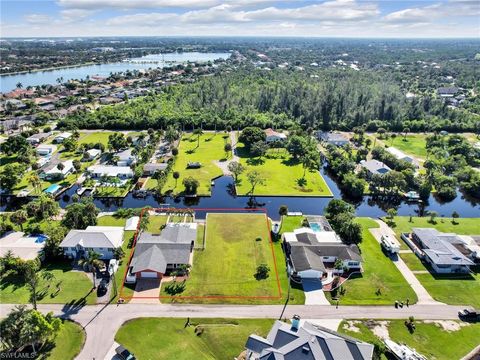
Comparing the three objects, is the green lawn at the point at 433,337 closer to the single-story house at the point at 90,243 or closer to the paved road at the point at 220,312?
the paved road at the point at 220,312

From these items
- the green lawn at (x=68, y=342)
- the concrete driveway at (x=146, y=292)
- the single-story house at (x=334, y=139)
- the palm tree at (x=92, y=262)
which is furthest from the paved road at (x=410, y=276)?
the single-story house at (x=334, y=139)

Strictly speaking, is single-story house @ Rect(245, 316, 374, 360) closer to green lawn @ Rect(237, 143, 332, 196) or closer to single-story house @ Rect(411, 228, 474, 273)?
single-story house @ Rect(411, 228, 474, 273)

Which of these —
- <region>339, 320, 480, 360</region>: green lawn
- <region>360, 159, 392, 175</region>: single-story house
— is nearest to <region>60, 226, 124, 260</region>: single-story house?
<region>339, 320, 480, 360</region>: green lawn

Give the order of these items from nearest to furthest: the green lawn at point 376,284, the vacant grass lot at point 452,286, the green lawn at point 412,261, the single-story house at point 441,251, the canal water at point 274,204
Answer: the green lawn at point 376,284 < the vacant grass lot at point 452,286 < the single-story house at point 441,251 < the green lawn at point 412,261 < the canal water at point 274,204

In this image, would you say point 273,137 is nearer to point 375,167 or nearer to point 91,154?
point 375,167

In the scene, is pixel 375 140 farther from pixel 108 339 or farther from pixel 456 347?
pixel 108 339
